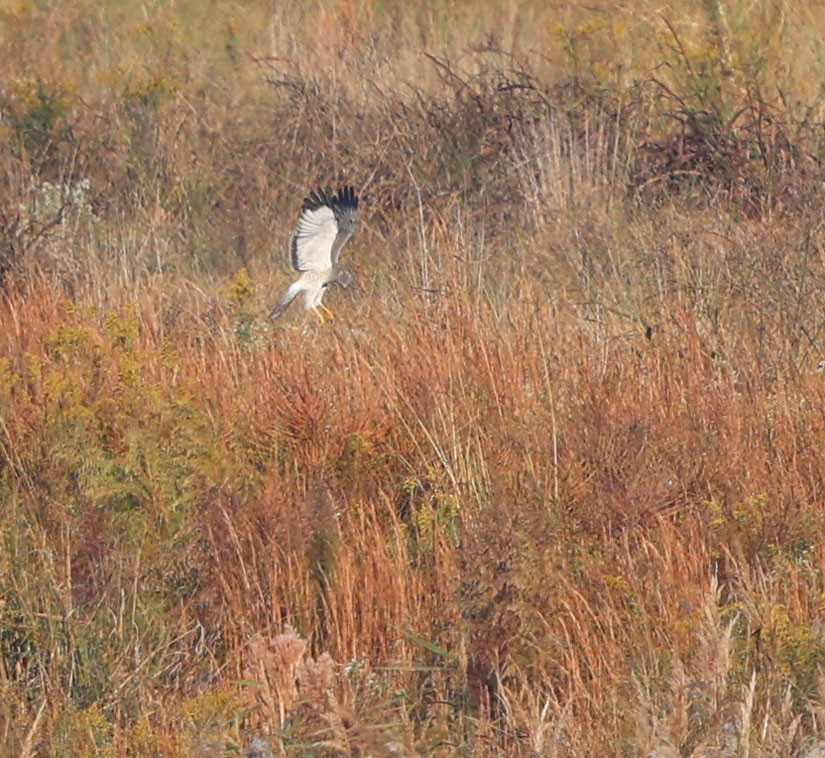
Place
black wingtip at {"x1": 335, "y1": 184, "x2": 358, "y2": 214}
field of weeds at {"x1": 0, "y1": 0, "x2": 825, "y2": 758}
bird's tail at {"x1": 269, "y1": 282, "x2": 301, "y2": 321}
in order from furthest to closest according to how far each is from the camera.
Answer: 1. black wingtip at {"x1": 335, "y1": 184, "x2": 358, "y2": 214}
2. bird's tail at {"x1": 269, "y1": 282, "x2": 301, "y2": 321}
3. field of weeds at {"x1": 0, "y1": 0, "x2": 825, "y2": 758}

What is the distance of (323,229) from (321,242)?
7 centimetres

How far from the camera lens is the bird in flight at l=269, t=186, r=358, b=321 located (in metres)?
7.06

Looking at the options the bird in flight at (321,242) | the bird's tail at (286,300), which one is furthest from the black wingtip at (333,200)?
the bird's tail at (286,300)

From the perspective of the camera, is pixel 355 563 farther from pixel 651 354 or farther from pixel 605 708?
pixel 651 354

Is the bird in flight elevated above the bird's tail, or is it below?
above

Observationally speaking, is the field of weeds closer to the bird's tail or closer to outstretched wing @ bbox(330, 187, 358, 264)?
the bird's tail

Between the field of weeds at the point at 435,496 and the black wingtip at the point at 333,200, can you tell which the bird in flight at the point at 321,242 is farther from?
the field of weeds at the point at 435,496

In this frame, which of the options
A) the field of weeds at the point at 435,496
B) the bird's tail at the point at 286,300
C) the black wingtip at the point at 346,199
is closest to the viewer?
the field of weeds at the point at 435,496

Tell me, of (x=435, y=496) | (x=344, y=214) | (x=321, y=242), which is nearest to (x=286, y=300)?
(x=321, y=242)

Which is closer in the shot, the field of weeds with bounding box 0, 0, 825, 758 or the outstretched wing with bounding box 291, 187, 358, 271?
the field of weeds with bounding box 0, 0, 825, 758

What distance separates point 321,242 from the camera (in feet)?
23.7

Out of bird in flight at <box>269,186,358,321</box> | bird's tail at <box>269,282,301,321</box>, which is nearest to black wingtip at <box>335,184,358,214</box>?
bird in flight at <box>269,186,358,321</box>

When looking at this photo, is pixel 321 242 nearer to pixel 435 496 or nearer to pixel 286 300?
pixel 286 300

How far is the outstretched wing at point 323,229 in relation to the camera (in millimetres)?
7129
